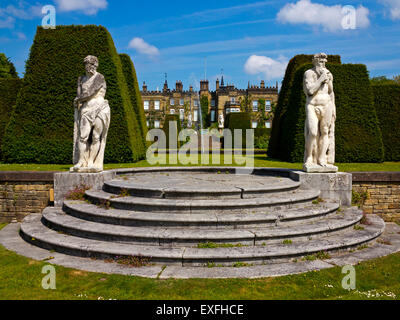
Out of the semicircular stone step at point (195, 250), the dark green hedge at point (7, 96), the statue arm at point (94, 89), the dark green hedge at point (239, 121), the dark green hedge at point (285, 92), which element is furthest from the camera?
the dark green hedge at point (239, 121)

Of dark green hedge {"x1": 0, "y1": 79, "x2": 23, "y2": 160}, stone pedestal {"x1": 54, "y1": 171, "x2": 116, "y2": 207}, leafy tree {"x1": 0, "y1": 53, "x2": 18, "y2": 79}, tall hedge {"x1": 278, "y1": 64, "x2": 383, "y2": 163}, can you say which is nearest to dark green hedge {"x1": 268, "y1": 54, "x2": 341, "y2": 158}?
tall hedge {"x1": 278, "y1": 64, "x2": 383, "y2": 163}

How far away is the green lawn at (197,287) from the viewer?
10.3 feet

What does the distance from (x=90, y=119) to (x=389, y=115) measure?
1281 centimetres

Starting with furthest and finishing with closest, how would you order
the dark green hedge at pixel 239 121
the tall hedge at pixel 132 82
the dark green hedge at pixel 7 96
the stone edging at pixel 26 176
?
the dark green hedge at pixel 239 121, the tall hedge at pixel 132 82, the dark green hedge at pixel 7 96, the stone edging at pixel 26 176

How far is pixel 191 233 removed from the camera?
4.28 m

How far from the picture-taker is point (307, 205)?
18.4ft

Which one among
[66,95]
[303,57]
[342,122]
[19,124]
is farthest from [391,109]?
[19,124]

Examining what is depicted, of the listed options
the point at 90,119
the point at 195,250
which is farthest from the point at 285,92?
the point at 195,250

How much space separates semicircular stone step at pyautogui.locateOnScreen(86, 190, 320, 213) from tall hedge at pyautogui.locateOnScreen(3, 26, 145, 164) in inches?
261

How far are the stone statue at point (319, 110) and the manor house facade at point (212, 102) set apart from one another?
4014 cm

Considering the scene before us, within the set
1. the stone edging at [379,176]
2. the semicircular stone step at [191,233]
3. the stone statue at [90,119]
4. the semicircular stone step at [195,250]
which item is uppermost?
the stone statue at [90,119]

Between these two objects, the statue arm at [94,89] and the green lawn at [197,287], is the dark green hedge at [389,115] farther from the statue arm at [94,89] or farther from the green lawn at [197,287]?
the statue arm at [94,89]

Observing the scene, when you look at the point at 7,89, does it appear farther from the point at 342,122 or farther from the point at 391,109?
the point at 391,109

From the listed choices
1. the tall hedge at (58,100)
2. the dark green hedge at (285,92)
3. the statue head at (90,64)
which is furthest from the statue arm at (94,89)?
the dark green hedge at (285,92)
